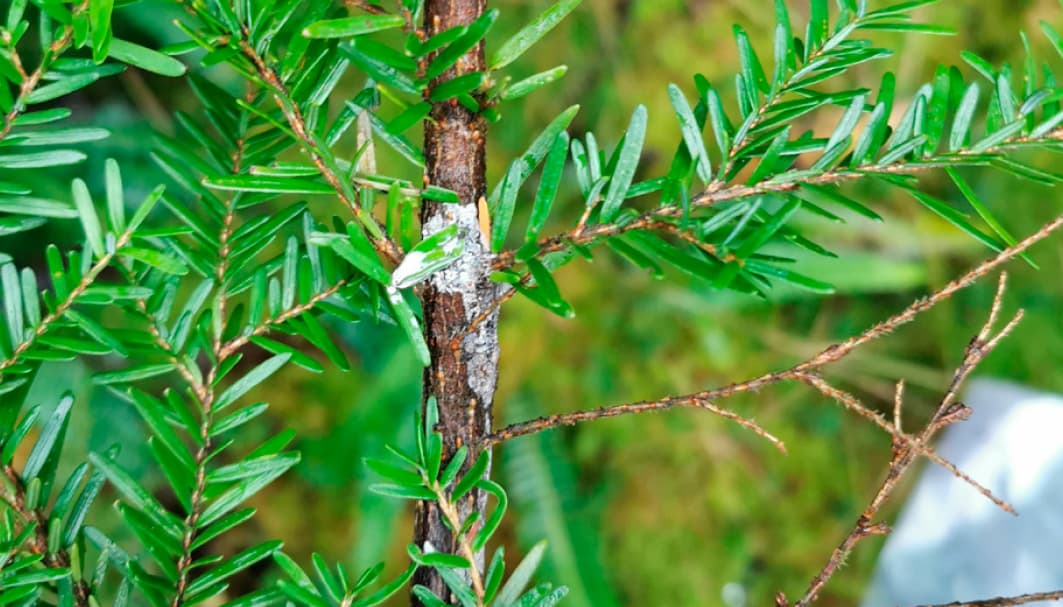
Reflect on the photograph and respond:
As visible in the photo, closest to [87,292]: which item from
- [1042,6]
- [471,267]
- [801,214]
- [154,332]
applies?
[154,332]

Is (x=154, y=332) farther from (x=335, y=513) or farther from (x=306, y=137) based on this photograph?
(x=335, y=513)

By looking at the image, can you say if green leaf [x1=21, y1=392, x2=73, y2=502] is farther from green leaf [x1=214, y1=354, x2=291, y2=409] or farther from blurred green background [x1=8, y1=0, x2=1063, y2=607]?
blurred green background [x1=8, y1=0, x2=1063, y2=607]

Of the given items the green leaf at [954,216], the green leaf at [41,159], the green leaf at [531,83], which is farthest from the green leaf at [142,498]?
the green leaf at [954,216]

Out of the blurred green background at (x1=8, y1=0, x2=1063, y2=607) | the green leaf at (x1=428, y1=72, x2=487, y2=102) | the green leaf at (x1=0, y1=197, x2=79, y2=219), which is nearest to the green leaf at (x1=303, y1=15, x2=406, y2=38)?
the green leaf at (x1=428, y1=72, x2=487, y2=102)

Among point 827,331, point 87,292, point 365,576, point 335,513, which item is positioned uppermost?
point 87,292

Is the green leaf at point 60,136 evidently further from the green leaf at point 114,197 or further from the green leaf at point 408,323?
the green leaf at point 408,323

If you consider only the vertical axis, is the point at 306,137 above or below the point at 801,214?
above

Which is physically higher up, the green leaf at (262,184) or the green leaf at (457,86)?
the green leaf at (457,86)

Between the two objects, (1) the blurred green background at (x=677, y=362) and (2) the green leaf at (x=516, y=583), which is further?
(1) the blurred green background at (x=677, y=362)
